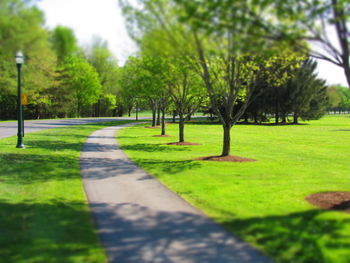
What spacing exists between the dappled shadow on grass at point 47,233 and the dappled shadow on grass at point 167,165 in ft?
18.0

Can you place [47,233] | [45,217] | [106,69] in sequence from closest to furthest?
[47,233] < [45,217] < [106,69]

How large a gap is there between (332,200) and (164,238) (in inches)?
203

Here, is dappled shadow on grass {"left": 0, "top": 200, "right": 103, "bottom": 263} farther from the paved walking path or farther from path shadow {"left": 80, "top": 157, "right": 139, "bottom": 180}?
path shadow {"left": 80, "top": 157, "right": 139, "bottom": 180}

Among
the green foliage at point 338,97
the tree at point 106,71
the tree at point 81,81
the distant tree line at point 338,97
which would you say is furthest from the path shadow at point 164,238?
the green foliage at point 338,97

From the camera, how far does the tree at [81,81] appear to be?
6425cm

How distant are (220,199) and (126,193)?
2410 mm

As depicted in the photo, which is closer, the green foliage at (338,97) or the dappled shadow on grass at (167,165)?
the dappled shadow on grass at (167,165)

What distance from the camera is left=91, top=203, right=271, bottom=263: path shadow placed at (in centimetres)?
531

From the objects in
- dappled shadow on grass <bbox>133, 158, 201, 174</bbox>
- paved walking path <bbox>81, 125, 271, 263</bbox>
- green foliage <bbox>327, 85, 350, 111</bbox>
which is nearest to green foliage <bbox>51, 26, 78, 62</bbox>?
dappled shadow on grass <bbox>133, 158, 201, 174</bbox>

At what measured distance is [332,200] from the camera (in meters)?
9.15

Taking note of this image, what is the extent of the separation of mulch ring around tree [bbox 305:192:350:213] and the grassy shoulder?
17.9 feet

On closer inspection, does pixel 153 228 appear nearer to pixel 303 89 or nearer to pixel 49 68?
pixel 49 68

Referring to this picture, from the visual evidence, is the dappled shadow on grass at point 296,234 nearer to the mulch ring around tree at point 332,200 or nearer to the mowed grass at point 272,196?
the mowed grass at point 272,196

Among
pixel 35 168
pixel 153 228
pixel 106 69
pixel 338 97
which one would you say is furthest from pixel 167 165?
pixel 338 97
